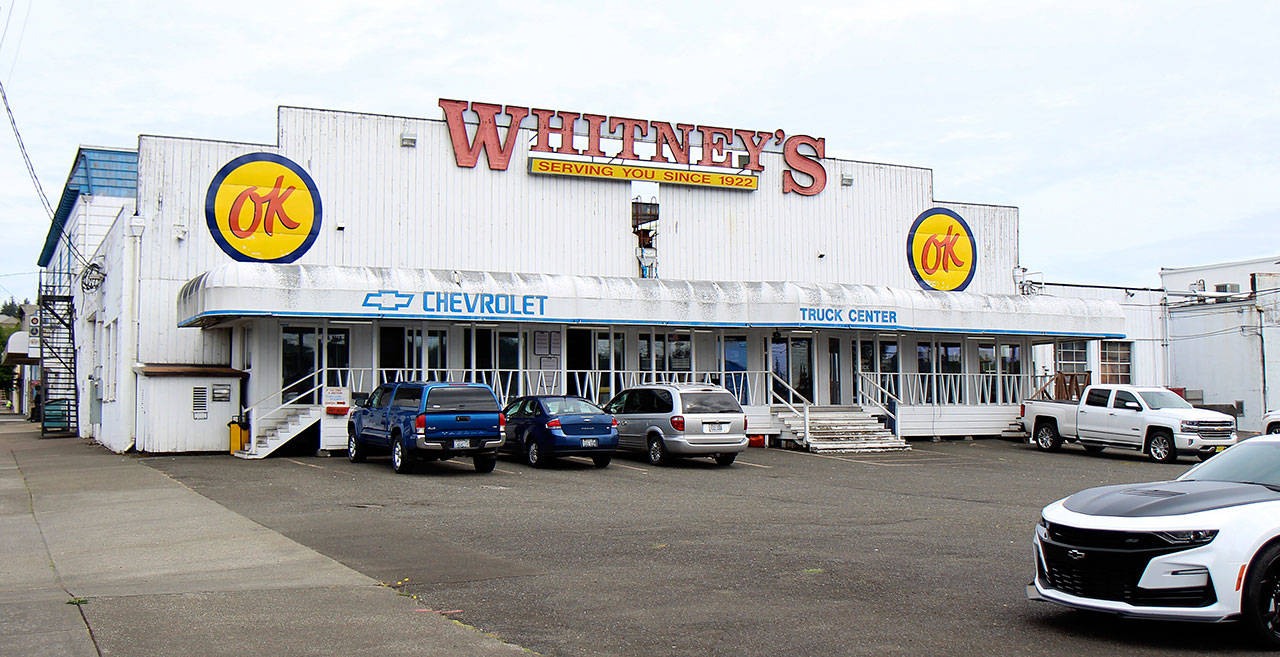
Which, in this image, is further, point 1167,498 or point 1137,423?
point 1137,423

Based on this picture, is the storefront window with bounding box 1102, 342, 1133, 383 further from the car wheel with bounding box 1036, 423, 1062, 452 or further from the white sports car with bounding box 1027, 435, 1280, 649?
the white sports car with bounding box 1027, 435, 1280, 649

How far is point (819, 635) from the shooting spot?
303 inches

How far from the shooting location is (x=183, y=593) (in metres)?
9.15

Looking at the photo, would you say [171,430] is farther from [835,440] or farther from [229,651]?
[229,651]

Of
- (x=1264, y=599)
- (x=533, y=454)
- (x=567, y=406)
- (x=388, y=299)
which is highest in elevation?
(x=388, y=299)

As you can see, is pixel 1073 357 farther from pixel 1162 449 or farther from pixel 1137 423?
pixel 1162 449

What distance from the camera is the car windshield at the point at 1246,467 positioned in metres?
8.16

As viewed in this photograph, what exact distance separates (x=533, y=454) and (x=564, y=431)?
1171 millimetres

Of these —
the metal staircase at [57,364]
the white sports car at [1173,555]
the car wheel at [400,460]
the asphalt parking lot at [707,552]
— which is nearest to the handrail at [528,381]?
the asphalt parking lot at [707,552]

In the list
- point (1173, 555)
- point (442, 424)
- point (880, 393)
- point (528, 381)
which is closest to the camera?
point (1173, 555)

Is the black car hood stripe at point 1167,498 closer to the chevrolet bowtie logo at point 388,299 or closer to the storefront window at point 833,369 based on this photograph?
the chevrolet bowtie logo at point 388,299

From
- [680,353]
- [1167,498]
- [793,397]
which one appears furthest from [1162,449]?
[1167,498]

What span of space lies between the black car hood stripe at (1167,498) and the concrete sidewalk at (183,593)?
4.31m

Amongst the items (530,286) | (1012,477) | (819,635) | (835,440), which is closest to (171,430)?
(530,286)
